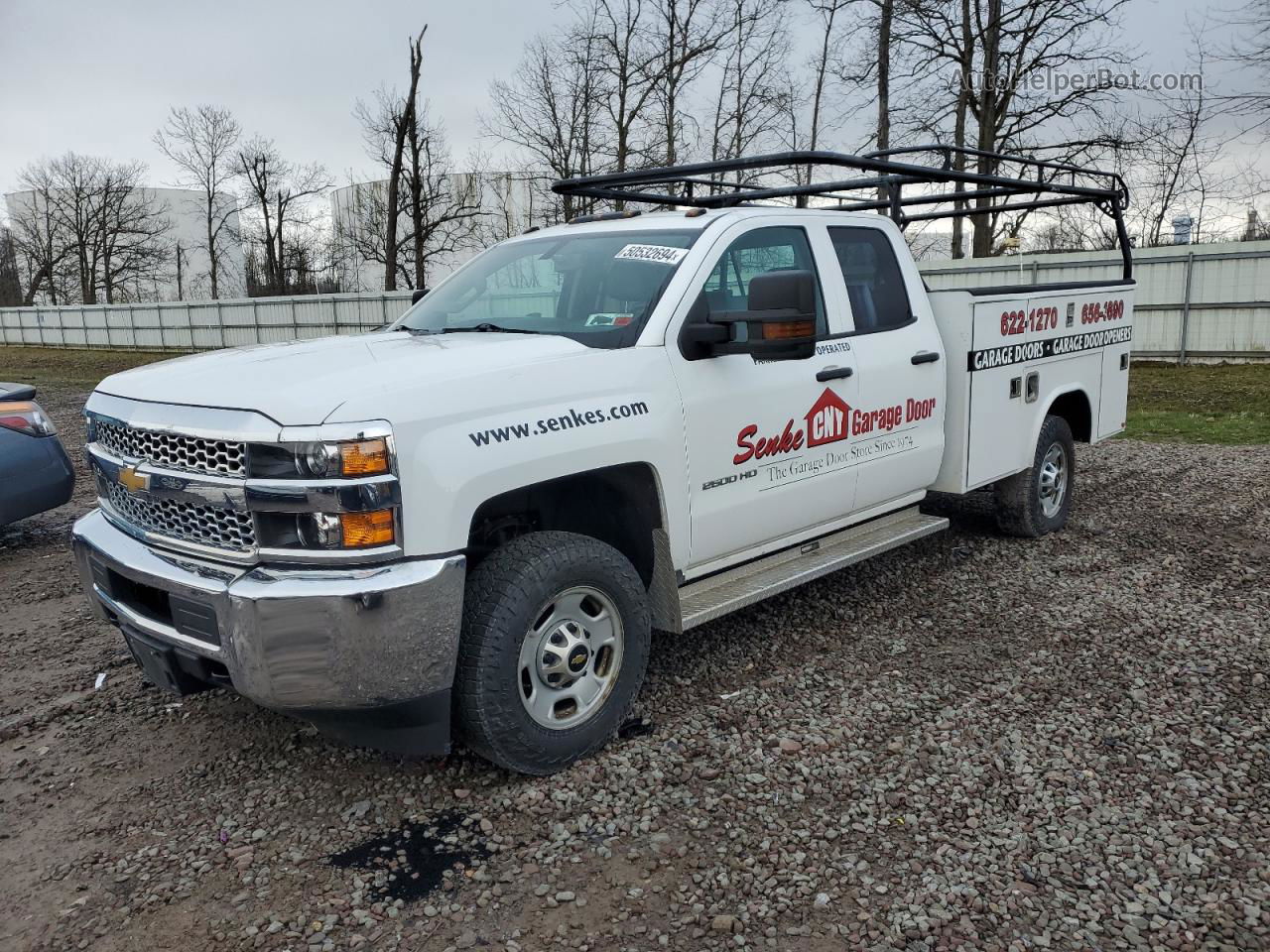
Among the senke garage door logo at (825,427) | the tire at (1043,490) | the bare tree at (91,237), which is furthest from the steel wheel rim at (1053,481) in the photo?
the bare tree at (91,237)

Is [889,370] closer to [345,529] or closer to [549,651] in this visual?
[549,651]

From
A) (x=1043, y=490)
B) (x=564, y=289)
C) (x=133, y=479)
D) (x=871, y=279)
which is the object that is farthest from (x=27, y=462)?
(x=1043, y=490)

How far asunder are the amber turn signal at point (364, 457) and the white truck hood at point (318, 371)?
0.13 m

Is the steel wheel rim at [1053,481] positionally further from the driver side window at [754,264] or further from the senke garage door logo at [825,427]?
the driver side window at [754,264]

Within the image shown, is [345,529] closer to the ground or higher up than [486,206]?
closer to the ground

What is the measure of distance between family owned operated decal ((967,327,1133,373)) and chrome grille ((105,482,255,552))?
12.8 feet

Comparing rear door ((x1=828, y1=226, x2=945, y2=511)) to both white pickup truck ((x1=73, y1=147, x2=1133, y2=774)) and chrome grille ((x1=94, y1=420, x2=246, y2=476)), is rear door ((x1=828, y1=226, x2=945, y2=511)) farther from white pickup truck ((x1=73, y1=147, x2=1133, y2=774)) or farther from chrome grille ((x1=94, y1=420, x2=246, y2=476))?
chrome grille ((x1=94, y1=420, x2=246, y2=476))

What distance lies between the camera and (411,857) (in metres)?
3.13

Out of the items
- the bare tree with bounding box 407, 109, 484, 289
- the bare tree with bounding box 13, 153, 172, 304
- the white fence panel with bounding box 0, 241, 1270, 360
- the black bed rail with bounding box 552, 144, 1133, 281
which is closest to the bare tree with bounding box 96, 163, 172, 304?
the bare tree with bounding box 13, 153, 172, 304

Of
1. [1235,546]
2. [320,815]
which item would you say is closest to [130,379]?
[320,815]

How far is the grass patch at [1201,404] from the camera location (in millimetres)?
10984

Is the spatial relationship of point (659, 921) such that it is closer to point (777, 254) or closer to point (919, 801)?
point (919, 801)

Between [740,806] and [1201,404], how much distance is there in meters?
12.6

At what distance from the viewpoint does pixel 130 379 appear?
367 centimetres
